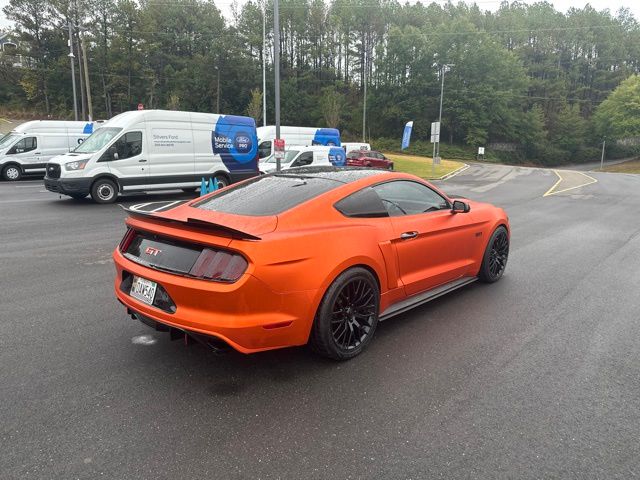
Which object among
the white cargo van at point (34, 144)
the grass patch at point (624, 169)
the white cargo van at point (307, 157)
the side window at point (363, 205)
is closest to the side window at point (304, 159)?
the white cargo van at point (307, 157)

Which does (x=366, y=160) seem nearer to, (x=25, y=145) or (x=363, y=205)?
(x=25, y=145)

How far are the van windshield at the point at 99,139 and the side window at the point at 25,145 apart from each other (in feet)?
27.1

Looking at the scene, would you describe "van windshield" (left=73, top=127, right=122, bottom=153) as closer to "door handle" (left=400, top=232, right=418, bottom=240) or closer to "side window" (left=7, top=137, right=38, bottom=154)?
"side window" (left=7, top=137, right=38, bottom=154)

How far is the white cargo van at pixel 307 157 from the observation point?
61.6 feet

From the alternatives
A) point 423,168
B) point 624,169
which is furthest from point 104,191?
point 624,169

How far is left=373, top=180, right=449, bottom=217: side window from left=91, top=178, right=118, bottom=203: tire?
10.8m

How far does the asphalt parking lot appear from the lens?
2.47m

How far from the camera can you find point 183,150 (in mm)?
13906

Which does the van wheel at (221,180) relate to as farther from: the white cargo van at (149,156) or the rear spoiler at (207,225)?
the rear spoiler at (207,225)

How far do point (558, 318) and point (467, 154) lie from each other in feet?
218

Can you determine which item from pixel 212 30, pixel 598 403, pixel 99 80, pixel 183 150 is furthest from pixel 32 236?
pixel 212 30

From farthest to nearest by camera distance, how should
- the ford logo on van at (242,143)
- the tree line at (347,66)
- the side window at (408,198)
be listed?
the tree line at (347,66), the ford logo on van at (242,143), the side window at (408,198)

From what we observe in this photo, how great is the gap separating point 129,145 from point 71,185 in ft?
6.11

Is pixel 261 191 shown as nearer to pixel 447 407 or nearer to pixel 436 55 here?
pixel 447 407
